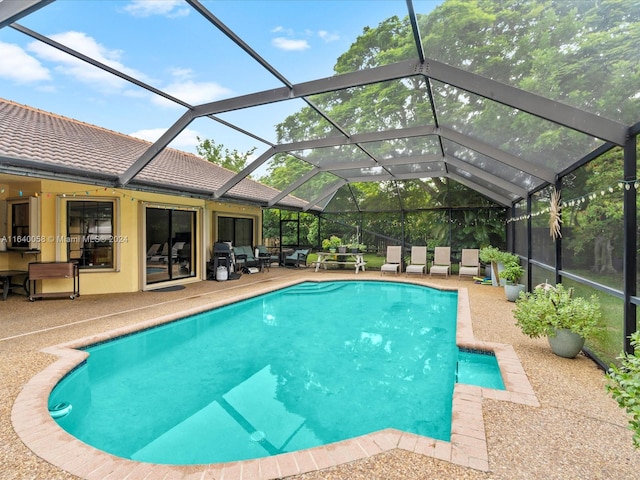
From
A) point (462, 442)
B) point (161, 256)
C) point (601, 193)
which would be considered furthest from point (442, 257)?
point (462, 442)

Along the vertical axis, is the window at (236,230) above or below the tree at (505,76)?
below

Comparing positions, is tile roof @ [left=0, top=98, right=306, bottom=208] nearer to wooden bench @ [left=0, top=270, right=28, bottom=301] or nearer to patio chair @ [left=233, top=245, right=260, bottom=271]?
patio chair @ [left=233, top=245, right=260, bottom=271]

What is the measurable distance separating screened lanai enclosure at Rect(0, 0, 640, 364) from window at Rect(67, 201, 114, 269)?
1941mm

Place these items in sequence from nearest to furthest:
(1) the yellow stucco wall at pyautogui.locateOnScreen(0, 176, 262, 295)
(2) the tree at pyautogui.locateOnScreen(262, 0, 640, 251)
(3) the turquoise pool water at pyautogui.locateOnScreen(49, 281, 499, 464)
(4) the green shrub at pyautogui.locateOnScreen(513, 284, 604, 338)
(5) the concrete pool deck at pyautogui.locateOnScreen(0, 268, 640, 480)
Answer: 1. (5) the concrete pool deck at pyautogui.locateOnScreen(0, 268, 640, 480)
2. (2) the tree at pyautogui.locateOnScreen(262, 0, 640, 251)
3. (3) the turquoise pool water at pyautogui.locateOnScreen(49, 281, 499, 464)
4. (4) the green shrub at pyautogui.locateOnScreen(513, 284, 604, 338)
5. (1) the yellow stucco wall at pyautogui.locateOnScreen(0, 176, 262, 295)

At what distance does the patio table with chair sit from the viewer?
44.6 ft

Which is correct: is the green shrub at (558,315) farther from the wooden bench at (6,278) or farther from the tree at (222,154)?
the tree at (222,154)

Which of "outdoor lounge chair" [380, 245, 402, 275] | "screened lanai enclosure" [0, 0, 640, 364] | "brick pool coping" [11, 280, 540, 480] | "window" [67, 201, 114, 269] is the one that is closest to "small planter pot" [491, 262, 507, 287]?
"screened lanai enclosure" [0, 0, 640, 364]

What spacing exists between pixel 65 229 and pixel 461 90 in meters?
9.02

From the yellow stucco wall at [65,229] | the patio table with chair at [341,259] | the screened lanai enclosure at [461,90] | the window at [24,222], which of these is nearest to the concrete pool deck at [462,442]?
the screened lanai enclosure at [461,90]

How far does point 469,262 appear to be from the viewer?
40.0 feet

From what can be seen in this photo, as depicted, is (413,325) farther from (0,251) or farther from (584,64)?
(0,251)

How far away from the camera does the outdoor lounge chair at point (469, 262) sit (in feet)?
38.5

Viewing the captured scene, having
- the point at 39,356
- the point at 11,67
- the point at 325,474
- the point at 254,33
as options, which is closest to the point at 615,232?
the point at 325,474

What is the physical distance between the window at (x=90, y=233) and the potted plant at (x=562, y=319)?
9.22 m
